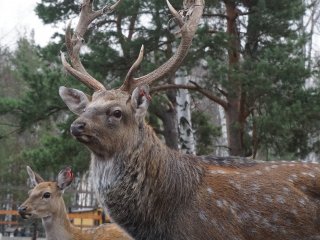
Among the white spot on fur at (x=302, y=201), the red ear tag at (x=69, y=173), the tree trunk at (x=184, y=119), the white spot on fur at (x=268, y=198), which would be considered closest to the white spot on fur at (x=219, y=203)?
the white spot on fur at (x=268, y=198)

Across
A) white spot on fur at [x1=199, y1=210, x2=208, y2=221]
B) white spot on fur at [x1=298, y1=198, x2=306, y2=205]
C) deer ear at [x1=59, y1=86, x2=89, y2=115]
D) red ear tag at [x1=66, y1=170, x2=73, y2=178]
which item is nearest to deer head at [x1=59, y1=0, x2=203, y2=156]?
deer ear at [x1=59, y1=86, x2=89, y2=115]

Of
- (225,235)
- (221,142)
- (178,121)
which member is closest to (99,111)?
(225,235)

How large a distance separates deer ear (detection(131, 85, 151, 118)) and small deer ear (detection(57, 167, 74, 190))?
183 inches

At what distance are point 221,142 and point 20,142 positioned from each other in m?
15.0

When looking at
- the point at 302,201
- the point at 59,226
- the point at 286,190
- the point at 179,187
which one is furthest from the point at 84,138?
the point at 59,226

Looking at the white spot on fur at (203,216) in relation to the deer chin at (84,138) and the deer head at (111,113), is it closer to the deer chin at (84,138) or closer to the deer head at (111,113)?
the deer head at (111,113)

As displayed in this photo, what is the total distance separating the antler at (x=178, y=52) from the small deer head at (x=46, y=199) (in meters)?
4.04

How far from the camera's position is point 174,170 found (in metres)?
5.54

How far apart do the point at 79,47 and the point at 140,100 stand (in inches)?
70.6

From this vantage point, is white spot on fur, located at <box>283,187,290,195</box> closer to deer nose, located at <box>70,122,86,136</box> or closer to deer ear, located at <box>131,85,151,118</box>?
deer ear, located at <box>131,85,151,118</box>

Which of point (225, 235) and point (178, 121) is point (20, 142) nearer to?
Answer: point (178, 121)

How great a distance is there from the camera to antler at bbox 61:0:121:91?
6400 mm

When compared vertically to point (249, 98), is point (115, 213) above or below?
below

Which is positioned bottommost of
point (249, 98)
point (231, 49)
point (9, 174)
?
point (9, 174)
